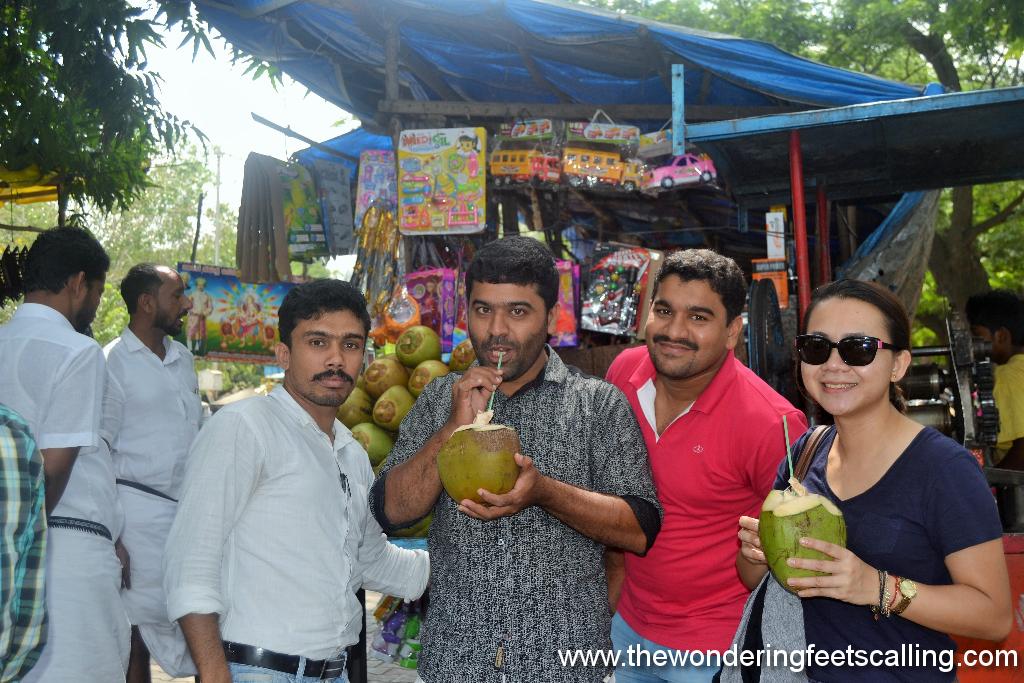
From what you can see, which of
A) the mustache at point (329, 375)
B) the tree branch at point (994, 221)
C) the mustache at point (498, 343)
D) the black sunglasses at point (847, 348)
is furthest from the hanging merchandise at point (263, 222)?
the tree branch at point (994, 221)

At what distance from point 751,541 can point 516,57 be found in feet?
16.6

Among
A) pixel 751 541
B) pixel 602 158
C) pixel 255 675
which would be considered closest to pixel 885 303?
pixel 751 541

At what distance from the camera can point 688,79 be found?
641 centimetres

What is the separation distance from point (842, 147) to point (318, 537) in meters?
4.01

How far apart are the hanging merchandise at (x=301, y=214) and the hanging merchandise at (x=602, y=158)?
2.23m

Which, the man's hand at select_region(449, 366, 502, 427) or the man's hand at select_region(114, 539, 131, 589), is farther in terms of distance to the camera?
the man's hand at select_region(114, 539, 131, 589)

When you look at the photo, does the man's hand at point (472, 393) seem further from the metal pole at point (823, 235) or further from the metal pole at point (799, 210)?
the metal pole at point (823, 235)

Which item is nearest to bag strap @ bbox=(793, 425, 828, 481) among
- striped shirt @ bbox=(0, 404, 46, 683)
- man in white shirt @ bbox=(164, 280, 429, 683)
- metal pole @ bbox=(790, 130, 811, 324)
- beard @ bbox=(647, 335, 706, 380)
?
beard @ bbox=(647, 335, 706, 380)

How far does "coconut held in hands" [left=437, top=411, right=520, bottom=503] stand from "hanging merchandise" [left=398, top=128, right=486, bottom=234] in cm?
382

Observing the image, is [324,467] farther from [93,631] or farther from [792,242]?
[792,242]

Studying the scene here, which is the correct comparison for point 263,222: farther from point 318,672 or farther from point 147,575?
point 318,672

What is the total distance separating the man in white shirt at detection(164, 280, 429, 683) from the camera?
233 centimetres

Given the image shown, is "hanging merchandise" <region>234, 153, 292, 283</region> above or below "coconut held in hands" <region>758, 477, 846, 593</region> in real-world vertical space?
above

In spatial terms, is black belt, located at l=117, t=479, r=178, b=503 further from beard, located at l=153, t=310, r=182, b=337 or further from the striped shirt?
the striped shirt
